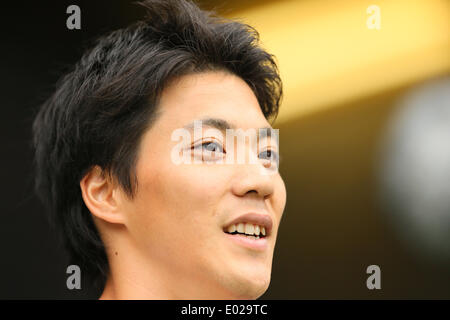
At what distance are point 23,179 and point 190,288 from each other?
1605 millimetres

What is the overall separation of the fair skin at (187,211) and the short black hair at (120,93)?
0.21 ft

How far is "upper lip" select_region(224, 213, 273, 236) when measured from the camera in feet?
6.64

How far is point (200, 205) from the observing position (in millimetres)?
2008

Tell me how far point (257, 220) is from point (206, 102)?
17.6 inches

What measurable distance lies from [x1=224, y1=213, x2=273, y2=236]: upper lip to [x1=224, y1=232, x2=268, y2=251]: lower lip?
4cm

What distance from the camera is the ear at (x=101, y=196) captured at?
2.18 m

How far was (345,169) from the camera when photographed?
3.50 metres

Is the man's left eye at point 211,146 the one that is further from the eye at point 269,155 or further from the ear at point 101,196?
the ear at point 101,196

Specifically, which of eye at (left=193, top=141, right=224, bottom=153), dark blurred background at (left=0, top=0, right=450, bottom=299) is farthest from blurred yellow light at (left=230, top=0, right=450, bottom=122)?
eye at (left=193, top=141, right=224, bottom=153)

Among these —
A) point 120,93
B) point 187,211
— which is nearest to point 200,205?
point 187,211

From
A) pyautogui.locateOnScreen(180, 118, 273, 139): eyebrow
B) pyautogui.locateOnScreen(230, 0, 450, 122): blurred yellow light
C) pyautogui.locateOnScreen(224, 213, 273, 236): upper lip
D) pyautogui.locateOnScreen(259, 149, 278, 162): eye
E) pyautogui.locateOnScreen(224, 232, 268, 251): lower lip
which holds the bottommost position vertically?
pyautogui.locateOnScreen(224, 232, 268, 251): lower lip

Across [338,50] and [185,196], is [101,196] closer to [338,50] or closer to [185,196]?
[185,196]

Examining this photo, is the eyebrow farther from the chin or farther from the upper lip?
the chin

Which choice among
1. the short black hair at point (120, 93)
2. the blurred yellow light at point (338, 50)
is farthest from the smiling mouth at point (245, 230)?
the blurred yellow light at point (338, 50)
